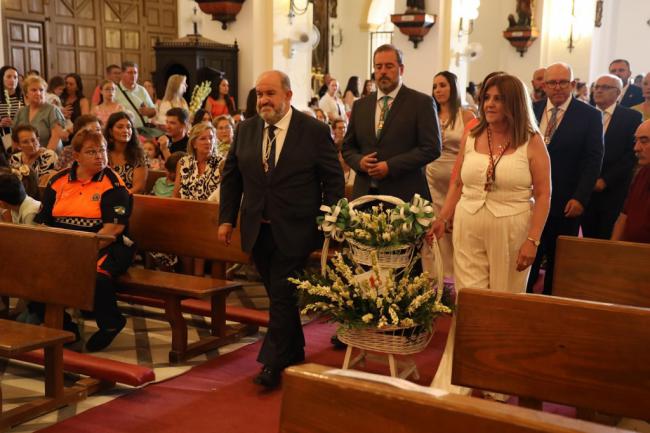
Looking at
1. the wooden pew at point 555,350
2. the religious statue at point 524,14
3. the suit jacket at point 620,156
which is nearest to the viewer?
the wooden pew at point 555,350

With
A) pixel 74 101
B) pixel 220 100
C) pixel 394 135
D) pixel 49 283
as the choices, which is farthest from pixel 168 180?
pixel 74 101

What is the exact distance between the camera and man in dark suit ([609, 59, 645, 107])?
25.1ft

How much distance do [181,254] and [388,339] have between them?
1929 mm

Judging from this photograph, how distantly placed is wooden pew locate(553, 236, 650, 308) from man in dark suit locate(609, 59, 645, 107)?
459cm

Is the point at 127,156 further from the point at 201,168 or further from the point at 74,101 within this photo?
the point at 74,101

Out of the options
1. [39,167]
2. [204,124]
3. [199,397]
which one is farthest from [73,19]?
[199,397]

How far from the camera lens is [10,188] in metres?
4.64

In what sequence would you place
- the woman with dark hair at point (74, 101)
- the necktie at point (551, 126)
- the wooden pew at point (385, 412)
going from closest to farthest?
the wooden pew at point (385, 412)
the necktie at point (551, 126)
the woman with dark hair at point (74, 101)

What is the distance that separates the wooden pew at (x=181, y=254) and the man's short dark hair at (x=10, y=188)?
719 mm

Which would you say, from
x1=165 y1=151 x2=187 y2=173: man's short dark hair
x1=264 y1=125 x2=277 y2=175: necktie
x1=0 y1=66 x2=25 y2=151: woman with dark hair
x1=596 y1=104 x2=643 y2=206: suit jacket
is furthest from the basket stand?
x1=0 y1=66 x2=25 y2=151: woman with dark hair

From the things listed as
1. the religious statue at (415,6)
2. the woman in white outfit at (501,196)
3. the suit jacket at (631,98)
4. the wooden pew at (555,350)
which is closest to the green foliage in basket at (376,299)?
the woman in white outfit at (501,196)

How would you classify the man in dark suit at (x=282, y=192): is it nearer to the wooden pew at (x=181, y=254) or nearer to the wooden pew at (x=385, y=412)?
A: the wooden pew at (x=181, y=254)

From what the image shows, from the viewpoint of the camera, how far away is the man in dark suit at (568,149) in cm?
442

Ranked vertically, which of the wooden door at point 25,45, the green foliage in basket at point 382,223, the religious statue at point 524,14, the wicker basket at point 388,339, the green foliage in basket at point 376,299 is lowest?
the wicker basket at point 388,339
